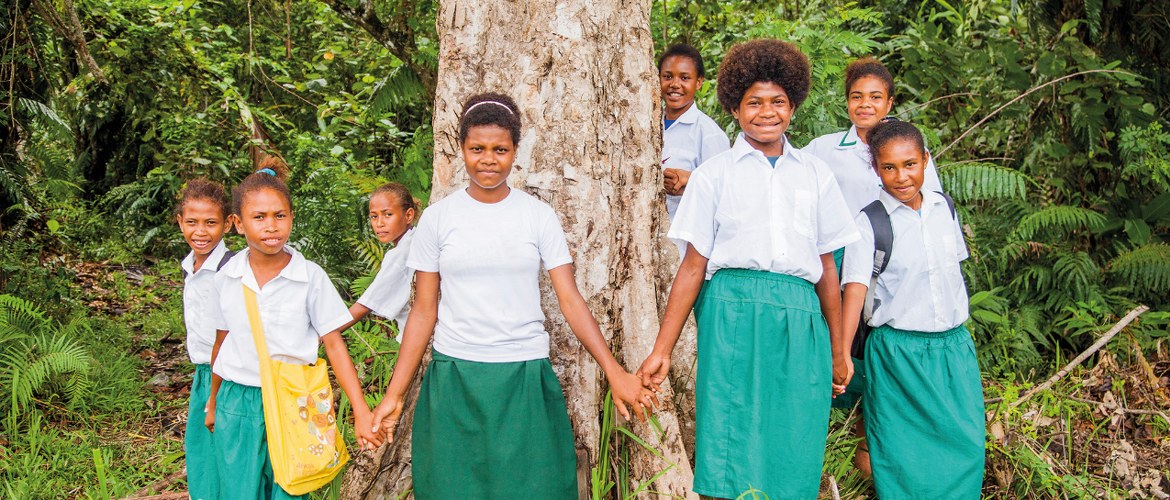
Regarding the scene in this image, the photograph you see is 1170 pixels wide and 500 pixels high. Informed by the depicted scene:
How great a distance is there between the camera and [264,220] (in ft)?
9.73

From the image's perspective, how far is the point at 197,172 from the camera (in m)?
7.18

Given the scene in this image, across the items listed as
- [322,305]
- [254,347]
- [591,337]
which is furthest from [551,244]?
[254,347]

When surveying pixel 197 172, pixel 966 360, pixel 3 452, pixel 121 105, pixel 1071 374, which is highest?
pixel 121 105

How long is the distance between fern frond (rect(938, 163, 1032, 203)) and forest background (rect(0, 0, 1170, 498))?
1cm

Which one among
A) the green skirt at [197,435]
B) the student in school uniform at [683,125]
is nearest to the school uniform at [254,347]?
the green skirt at [197,435]

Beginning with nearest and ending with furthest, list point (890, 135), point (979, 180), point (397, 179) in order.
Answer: point (890, 135)
point (979, 180)
point (397, 179)

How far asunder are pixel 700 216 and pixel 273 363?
5.04 ft

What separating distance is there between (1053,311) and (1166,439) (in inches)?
56.6

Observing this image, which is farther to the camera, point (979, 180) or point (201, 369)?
point (979, 180)

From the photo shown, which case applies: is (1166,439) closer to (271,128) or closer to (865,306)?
(865,306)

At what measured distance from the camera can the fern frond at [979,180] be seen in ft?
16.3

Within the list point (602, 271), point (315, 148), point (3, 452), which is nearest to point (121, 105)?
point (315, 148)

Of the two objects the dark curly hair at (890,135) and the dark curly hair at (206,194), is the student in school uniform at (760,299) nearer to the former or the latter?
the dark curly hair at (890,135)

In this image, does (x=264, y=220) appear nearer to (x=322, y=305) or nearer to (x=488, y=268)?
(x=322, y=305)
